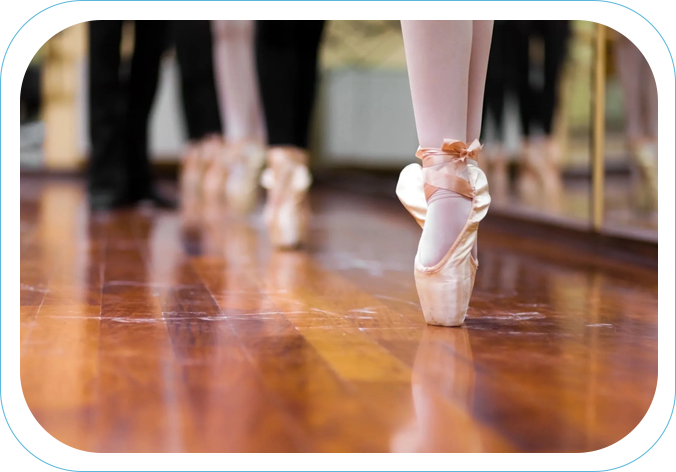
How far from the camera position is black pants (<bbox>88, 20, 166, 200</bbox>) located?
208 cm

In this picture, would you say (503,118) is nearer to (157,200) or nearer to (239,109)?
(239,109)

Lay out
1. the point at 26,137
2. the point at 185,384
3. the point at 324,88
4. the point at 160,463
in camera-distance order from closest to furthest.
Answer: the point at 160,463 < the point at 185,384 < the point at 324,88 < the point at 26,137

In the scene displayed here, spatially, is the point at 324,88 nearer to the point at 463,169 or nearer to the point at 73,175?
the point at 73,175

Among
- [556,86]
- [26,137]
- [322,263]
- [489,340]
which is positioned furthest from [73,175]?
[489,340]

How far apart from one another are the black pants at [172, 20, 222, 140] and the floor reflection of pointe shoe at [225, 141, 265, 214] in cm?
39

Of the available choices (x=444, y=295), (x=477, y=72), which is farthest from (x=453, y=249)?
(x=477, y=72)

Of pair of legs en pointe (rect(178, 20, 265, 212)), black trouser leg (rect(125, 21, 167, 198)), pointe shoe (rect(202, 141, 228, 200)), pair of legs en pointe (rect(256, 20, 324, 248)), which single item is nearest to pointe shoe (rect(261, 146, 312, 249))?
pair of legs en pointe (rect(256, 20, 324, 248))

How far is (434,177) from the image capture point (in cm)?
74

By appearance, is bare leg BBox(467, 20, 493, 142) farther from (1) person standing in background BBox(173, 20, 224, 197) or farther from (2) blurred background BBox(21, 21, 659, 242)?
(1) person standing in background BBox(173, 20, 224, 197)

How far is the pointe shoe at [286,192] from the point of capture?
1328 millimetres

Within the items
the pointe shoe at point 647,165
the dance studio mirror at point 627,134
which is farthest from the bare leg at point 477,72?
the pointe shoe at point 647,165

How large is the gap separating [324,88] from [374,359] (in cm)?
316

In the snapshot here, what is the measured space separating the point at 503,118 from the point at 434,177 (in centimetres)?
152

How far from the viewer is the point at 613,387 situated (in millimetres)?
557
